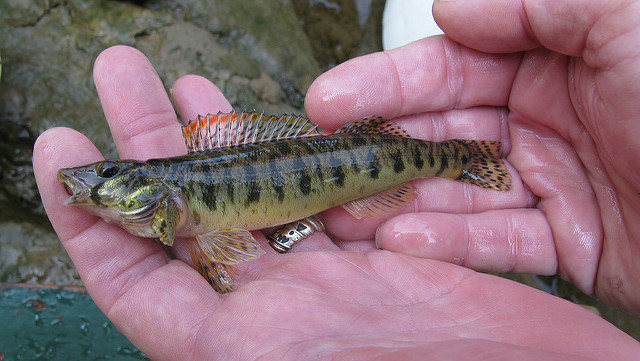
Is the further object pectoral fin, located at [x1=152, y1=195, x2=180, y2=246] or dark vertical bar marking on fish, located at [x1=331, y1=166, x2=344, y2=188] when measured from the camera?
dark vertical bar marking on fish, located at [x1=331, y1=166, x2=344, y2=188]

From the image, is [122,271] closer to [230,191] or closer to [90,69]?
[230,191]

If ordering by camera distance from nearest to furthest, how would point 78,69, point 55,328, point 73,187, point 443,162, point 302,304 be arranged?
point 302,304
point 73,187
point 55,328
point 443,162
point 78,69

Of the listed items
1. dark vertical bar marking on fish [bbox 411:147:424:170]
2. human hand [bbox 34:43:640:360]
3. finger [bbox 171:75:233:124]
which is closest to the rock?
finger [bbox 171:75:233:124]

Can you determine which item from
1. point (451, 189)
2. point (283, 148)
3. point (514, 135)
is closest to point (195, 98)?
point (283, 148)

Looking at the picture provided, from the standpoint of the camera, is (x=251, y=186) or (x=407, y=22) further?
(x=407, y=22)

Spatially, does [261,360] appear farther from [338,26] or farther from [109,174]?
[338,26]

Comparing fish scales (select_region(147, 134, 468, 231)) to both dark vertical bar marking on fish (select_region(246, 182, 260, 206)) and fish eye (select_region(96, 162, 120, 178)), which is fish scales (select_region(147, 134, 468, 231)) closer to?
dark vertical bar marking on fish (select_region(246, 182, 260, 206))

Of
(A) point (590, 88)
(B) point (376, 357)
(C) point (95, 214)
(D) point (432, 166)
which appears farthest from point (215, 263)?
(A) point (590, 88)
